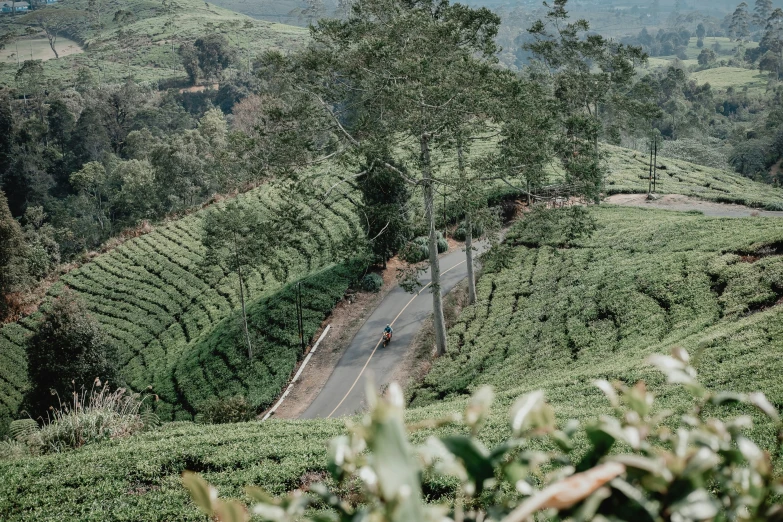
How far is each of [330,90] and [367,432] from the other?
1507cm

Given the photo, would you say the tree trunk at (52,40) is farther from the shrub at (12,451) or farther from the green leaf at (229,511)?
the green leaf at (229,511)

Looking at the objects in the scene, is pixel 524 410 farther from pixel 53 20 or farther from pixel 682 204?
pixel 53 20

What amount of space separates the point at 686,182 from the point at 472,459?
Answer: 39.3 meters

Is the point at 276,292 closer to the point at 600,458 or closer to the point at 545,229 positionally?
the point at 545,229

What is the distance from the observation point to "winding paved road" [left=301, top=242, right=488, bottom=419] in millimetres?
17219

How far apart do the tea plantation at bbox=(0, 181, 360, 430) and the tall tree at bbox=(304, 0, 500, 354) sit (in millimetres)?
2966

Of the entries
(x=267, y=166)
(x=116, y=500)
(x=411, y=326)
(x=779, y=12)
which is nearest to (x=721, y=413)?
(x=116, y=500)

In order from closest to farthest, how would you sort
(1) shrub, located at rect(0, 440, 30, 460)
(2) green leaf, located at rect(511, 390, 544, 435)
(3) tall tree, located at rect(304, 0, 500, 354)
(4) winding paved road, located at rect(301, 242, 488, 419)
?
(2) green leaf, located at rect(511, 390, 544, 435) < (1) shrub, located at rect(0, 440, 30, 460) < (3) tall tree, located at rect(304, 0, 500, 354) < (4) winding paved road, located at rect(301, 242, 488, 419)

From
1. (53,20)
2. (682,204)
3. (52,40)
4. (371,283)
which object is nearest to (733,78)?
(682,204)

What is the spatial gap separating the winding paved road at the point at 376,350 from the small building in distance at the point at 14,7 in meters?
113

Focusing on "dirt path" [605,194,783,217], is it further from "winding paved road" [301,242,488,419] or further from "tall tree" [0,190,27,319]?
"tall tree" [0,190,27,319]

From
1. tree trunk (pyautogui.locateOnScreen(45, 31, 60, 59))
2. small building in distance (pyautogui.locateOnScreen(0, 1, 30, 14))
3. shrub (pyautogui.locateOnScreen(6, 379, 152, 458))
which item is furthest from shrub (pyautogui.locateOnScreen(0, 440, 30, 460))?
small building in distance (pyautogui.locateOnScreen(0, 1, 30, 14))

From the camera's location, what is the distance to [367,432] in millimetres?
1209

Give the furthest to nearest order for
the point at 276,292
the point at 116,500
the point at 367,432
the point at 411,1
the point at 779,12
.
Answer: the point at 779,12 → the point at 276,292 → the point at 411,1 → the point at 116,500 → the point at 367,432
